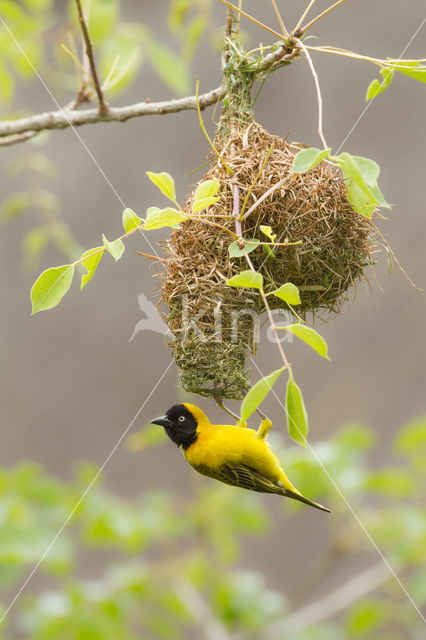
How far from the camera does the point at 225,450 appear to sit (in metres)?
1.38

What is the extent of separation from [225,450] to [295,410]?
0.50m

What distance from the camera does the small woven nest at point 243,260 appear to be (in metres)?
1.29

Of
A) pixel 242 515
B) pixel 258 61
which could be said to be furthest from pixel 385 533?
pixel 258 61

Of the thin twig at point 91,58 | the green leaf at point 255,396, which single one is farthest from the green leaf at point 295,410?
the thin twig at point 91,58

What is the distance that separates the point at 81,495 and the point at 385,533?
3.23 feet

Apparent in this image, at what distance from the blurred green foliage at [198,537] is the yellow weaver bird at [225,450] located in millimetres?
536

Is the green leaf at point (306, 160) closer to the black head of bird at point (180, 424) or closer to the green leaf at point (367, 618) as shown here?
the black head of bird at point (180, 424)

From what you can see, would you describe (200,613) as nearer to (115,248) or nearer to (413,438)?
(413,438)

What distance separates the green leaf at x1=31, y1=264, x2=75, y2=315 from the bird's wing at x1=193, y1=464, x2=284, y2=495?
1.71 feet

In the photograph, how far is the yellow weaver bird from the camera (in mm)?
1379

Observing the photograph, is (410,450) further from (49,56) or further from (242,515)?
(49,56)

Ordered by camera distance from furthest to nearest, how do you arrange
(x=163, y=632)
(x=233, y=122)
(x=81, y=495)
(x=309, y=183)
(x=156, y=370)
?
(x=156, y=370) < (x=163, y=632) < (x=81, y=495) < (x=233, y=122) < (x=309, y=183)

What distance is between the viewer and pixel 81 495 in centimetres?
207

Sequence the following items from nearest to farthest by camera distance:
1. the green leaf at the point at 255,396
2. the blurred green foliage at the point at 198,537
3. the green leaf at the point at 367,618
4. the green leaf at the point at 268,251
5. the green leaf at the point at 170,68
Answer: the green leaf at the point at 255,396, the green leaf at the point at 268,251, the green leaf at the point at 170,68, the blurred green foliage at the point at 198,537, the green leaf at the point at 367,618
